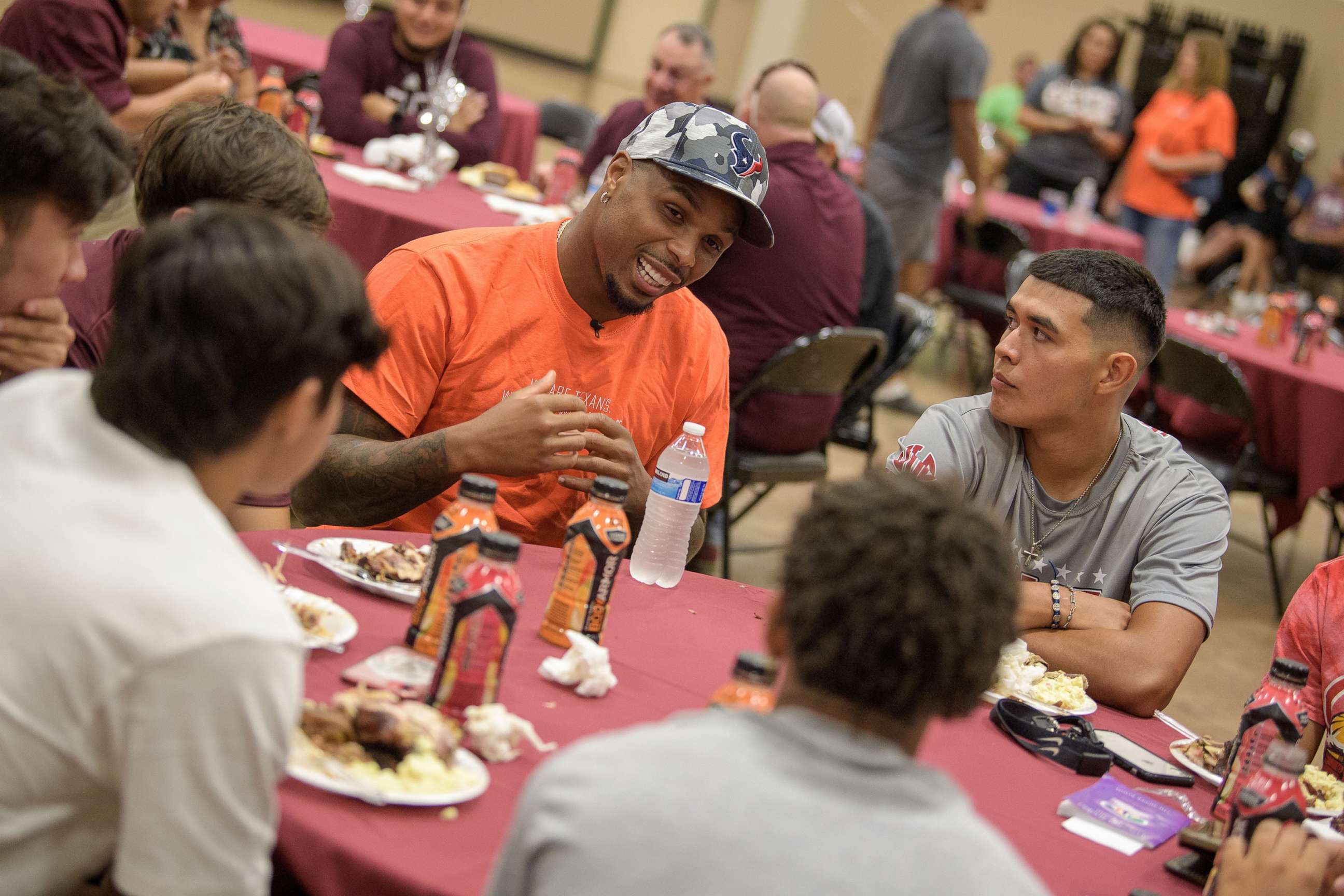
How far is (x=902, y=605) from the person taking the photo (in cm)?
97

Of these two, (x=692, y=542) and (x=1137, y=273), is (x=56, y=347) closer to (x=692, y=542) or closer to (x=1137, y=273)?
(x=692, y=542)

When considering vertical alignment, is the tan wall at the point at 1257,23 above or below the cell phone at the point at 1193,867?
above

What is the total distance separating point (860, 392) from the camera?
4105 mm

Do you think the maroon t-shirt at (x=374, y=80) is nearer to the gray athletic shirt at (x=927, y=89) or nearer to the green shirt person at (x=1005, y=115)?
the gray athletic shirt at (x=927, y=89)

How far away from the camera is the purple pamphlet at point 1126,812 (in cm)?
160

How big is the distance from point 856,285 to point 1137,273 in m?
1.70

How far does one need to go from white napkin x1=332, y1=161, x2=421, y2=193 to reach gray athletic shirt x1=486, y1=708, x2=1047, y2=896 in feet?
11.3

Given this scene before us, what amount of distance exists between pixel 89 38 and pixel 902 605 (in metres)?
3.44

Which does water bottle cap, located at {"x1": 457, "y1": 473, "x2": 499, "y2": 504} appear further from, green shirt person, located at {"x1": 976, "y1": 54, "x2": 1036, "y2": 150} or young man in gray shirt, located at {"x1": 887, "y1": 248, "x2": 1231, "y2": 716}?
green shirt person, located at {"x1": 976, "y1": 54, "x2": 1036, "y2": 150}

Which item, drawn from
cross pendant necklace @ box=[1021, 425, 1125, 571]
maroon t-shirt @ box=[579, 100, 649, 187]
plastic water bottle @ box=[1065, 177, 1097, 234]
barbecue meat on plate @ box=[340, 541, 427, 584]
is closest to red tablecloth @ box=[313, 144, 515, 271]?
maroon t-shirt @ box=[579, 100, 649, 187]

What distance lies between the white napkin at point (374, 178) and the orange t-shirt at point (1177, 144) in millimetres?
6331

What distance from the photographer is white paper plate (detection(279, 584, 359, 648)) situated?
1485 millimetres

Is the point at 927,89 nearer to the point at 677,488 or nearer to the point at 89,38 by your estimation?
the point at 89,38

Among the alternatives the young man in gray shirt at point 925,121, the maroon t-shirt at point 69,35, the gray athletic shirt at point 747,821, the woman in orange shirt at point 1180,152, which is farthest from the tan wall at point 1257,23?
the gray athletic shirt at point 747,821
